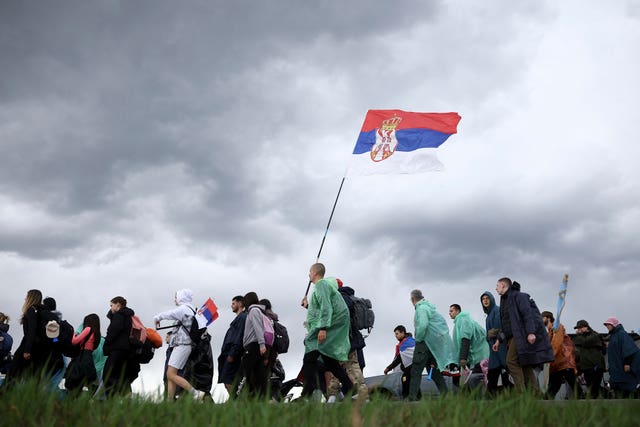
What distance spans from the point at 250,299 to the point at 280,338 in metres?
0.99

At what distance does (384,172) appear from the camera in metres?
13.9

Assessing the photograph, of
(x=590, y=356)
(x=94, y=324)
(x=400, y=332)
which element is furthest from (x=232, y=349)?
(x=590, y=356)

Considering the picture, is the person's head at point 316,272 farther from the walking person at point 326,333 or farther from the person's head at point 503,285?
the person's head at point 503,285

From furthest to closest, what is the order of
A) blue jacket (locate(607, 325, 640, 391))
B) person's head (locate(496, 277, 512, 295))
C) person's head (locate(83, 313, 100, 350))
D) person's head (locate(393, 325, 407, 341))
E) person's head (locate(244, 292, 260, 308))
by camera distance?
person's head (locate(393, 325, 407, 341)) → blue jacket (locate(607, 325, 640, 391)) → person's head (locate(244, 292, 260, 308)) → person's head (locate(83, 313, 100, 350)) → person's head (locate(496, 277, 512, 295))

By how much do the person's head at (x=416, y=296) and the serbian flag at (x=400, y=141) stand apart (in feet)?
10.0

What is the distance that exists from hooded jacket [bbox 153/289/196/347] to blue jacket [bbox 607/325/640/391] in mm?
7462

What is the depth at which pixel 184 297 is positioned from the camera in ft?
37.9

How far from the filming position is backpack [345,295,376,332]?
11.0m

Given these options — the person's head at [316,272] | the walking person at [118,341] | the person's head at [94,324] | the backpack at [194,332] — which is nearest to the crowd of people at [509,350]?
the person's head at [316,272]

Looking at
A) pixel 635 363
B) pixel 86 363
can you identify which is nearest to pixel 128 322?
pixel 86 363

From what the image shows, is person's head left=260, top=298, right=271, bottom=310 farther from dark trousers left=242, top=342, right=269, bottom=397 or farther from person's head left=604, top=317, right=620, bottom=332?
person's head left=604, top=317, right=620, bottom=332

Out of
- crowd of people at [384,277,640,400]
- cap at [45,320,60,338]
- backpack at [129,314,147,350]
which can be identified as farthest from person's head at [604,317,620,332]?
cap at [45,320,60,338]

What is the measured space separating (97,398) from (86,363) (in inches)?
188

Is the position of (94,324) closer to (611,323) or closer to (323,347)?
(323,347)
